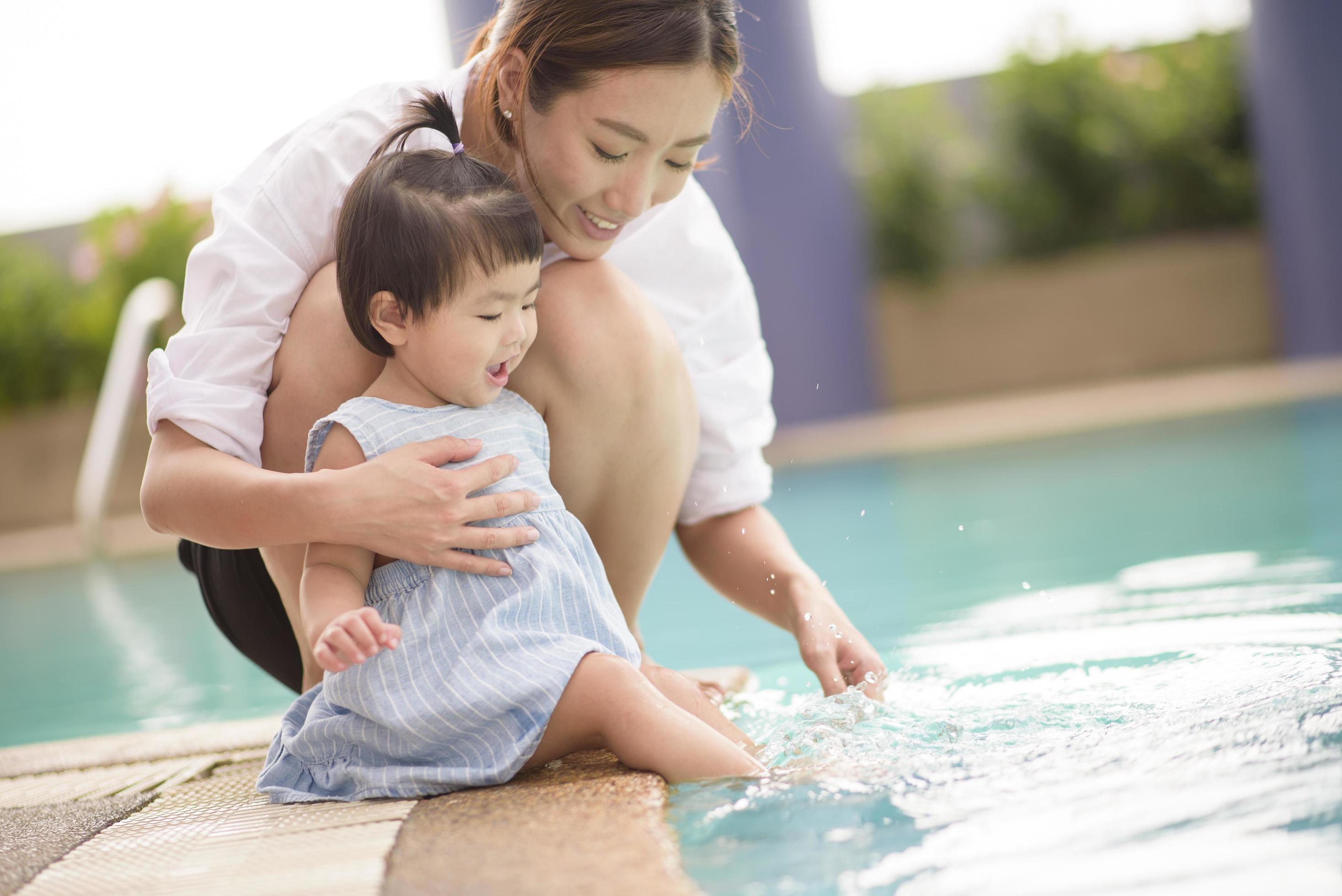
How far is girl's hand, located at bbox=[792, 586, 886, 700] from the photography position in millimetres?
1402

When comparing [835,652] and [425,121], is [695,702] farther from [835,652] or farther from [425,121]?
[425,121]

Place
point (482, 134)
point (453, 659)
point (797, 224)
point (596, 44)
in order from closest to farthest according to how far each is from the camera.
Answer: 1. point (453, 659)
2. point (596, 44)
3. point (482, 134)
4. point (797, 224)

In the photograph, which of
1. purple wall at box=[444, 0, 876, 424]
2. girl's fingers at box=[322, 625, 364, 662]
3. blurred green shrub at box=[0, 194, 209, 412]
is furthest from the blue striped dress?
blurred green shrub at box=[0, 194, 209, 412]

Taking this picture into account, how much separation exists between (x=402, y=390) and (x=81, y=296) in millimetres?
7021

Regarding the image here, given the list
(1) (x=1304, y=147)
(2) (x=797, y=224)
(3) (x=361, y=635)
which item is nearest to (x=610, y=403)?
(3) (x=361, y=635)

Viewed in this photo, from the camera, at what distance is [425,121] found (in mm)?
1420

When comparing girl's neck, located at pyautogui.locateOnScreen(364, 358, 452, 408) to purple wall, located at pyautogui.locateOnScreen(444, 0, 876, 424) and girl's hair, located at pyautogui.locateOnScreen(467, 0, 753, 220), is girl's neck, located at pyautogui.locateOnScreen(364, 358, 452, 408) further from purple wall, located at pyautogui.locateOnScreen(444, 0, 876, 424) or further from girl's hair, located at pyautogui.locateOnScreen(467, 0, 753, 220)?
purple wall, located at pyautogui.locateOnScreen(444, 0, 876, 424)

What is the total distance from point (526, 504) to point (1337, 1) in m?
6.94

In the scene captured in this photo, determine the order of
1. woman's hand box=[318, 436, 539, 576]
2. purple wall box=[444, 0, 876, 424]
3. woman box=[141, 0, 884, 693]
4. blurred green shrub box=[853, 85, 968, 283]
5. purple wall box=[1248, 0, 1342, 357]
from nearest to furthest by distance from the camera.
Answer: woman's hand box=[318, 436, 539, 576]
woman box=[141, 0, 884, 693]
purple wall box=[444, 0, 876, 424]
purple wall box=[1248, 0, 1342, 357]
blurred green shrub box=[853, 85, 968, 283]

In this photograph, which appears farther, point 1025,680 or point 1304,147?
point 1304,147

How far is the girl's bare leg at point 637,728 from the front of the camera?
3.67ft

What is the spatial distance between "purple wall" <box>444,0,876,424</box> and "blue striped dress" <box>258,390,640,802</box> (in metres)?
5.22

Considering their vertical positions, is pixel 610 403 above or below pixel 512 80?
below

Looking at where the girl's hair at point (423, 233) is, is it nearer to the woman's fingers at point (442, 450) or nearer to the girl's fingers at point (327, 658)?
the woman's fingers at point (442, 450)
